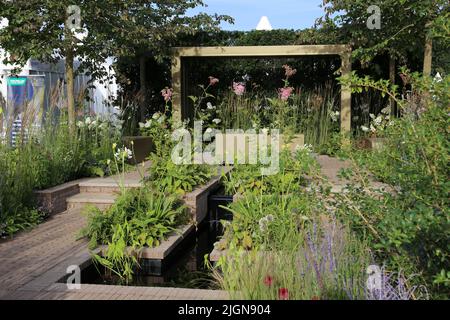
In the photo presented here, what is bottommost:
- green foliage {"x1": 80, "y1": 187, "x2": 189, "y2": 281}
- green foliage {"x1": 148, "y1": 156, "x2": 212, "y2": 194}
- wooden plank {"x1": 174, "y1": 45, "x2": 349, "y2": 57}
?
green foliage {"x1": 80, "y1": 187, "x2": 189, "y2": 281}

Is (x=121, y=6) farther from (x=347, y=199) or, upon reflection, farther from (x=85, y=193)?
(x=347, y=199)

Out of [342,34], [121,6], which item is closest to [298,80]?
[342,34]

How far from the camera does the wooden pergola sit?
922 centimetres

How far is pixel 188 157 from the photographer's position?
5.19 meters

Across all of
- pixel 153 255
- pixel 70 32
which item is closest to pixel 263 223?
pixel 153 255

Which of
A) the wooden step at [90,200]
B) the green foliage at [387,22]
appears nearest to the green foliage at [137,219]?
the wooden step at [90,200]

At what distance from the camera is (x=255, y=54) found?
9664 mm

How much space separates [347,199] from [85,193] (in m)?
3.53

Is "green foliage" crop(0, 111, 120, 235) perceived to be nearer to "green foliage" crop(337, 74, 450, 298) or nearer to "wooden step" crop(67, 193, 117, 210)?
"wooden step" crop(67, 193, 117, 210)

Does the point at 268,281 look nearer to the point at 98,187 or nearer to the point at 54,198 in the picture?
the point at 54,198

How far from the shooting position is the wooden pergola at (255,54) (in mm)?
9219

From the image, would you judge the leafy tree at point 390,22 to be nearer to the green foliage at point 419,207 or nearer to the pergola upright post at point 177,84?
the pergola upright post at point 177,84

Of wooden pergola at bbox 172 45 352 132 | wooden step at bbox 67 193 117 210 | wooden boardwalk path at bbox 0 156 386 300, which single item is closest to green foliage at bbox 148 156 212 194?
wooden step at bbox 67 193 117 210
